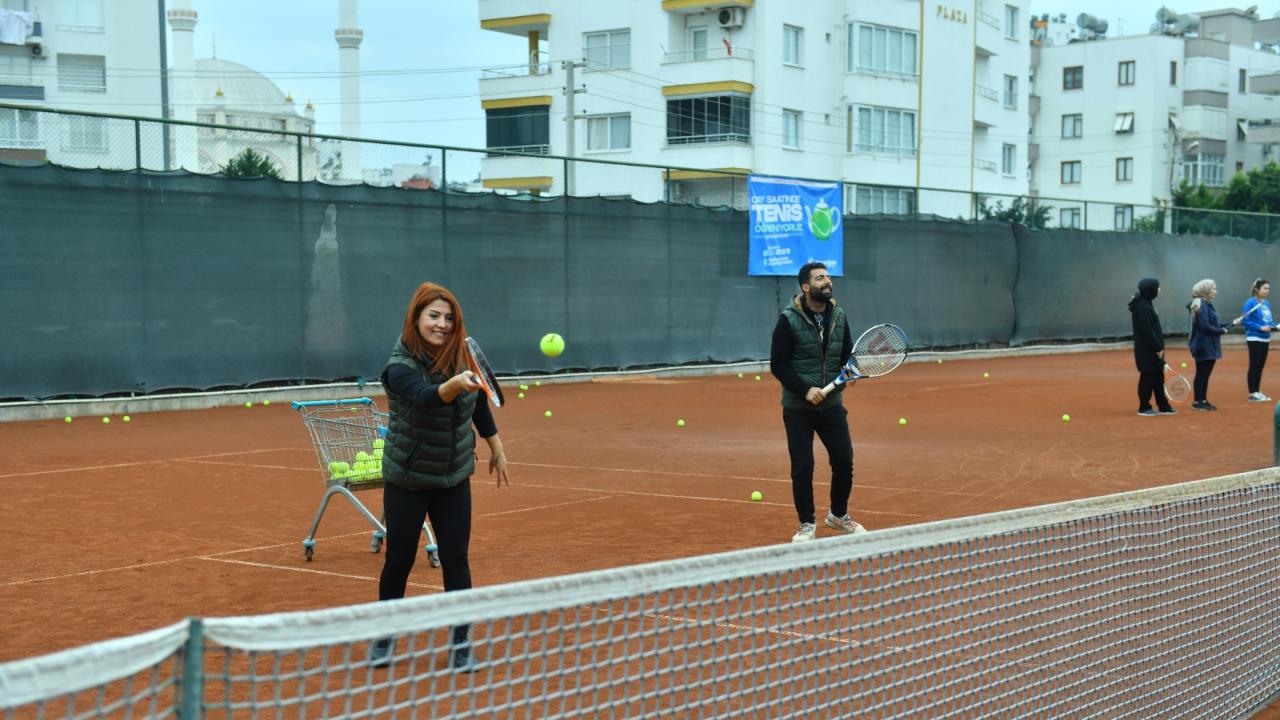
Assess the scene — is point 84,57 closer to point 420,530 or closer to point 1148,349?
point 1148,349

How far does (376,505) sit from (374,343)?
9296mm

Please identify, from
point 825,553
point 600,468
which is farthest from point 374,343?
point 825,553

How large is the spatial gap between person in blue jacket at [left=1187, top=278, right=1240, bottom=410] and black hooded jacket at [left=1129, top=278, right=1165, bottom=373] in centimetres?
84

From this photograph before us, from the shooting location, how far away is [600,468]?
11.8m

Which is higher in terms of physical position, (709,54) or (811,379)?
(709,54)

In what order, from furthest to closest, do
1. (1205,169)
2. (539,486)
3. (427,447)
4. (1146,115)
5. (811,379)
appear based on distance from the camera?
1. (1205,169)
2. (1146,115)
3. (539,486)
4. (811,379)
5. (427,447)

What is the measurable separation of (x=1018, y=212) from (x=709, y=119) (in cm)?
1494

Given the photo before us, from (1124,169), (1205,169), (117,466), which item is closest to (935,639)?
(117,466)

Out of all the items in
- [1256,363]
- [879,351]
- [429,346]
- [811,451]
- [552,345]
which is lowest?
[1256,363]

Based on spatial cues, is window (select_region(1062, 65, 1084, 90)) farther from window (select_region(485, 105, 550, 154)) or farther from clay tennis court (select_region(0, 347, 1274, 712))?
clay tennis court (select_region(0, 347, 1274, 712))

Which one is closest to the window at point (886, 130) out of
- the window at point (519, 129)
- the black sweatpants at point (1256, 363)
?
the window at point (519, 129)

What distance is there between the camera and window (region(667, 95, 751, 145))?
44531mm

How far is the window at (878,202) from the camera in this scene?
26.7m

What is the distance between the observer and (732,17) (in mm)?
44312
